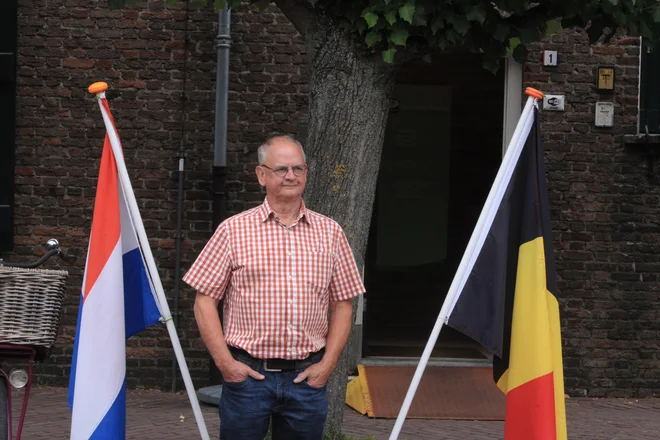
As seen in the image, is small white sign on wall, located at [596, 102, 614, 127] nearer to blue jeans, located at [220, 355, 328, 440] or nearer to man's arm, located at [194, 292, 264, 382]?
blue jeans, located at [220, 355, 328, 440]

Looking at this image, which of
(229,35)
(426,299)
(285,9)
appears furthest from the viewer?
(426,299)

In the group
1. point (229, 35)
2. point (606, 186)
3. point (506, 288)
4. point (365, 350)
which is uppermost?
point (229, 35)

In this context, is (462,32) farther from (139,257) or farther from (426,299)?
(426,299)

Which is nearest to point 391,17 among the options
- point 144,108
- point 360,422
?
point 360,422

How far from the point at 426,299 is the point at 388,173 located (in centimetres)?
177

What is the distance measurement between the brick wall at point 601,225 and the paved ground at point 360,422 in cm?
41

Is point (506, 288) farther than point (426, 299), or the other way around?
point (426, 299)

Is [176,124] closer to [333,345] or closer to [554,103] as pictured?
[554,103]

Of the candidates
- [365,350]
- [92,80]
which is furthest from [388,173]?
[92,80]

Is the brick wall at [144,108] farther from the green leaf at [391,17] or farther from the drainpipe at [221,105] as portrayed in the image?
the green leaf at [391,17]

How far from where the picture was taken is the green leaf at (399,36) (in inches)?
212

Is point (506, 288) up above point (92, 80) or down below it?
below

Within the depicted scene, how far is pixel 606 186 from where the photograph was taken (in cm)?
952

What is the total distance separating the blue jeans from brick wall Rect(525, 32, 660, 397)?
550cm
